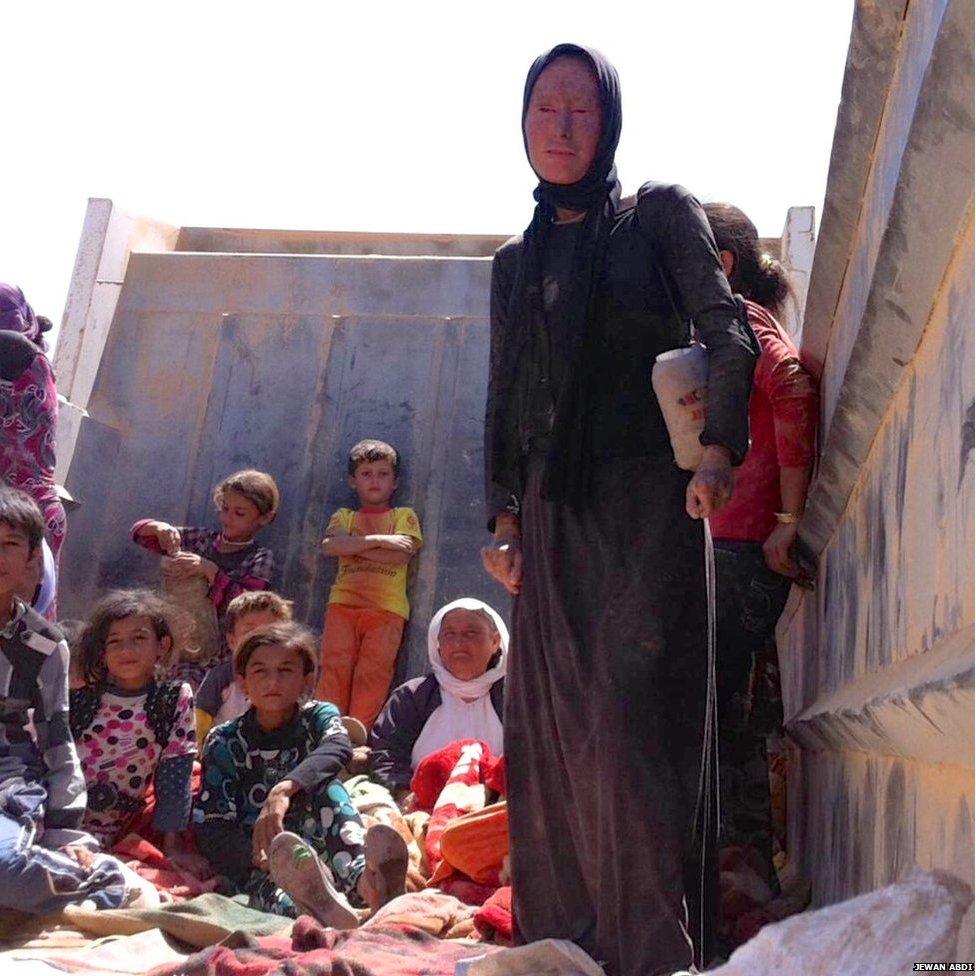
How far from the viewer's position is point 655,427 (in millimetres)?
3027

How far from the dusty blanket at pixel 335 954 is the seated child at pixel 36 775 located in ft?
2.04

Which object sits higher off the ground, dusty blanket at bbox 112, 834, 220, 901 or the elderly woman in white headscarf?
the elderly woman in white headscarf

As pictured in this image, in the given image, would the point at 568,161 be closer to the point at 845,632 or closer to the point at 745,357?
the point at 745,357

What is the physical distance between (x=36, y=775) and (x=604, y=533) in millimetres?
1973

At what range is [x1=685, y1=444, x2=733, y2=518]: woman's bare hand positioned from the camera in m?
2.76

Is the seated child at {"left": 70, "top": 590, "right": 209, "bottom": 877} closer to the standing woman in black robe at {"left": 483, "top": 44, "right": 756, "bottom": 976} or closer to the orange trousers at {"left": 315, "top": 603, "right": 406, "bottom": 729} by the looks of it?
the standing woman in black robe at {"left": 483, "top": 44, "right": 756, "bottom": 976}

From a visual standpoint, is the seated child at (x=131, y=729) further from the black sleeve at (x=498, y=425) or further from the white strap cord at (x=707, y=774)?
the white strap cord at (x=707, y=774)

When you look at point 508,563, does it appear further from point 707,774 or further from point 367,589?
point 367,589

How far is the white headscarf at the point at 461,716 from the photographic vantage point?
5.57 metres

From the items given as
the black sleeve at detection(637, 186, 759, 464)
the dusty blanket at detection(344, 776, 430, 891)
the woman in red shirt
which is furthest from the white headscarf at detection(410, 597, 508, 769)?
the black sleeve at detection(637, 186, 759, 464)

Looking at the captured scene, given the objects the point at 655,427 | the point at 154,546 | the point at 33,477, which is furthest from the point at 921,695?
the point at 154,546

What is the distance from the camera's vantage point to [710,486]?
2.76 meters

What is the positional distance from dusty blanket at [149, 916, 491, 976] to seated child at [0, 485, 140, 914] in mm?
620

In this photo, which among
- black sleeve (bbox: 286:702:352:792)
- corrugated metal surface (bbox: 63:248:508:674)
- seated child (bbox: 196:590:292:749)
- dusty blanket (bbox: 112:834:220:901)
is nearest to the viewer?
dusty blanket (bbox: 112:834:220:901)
